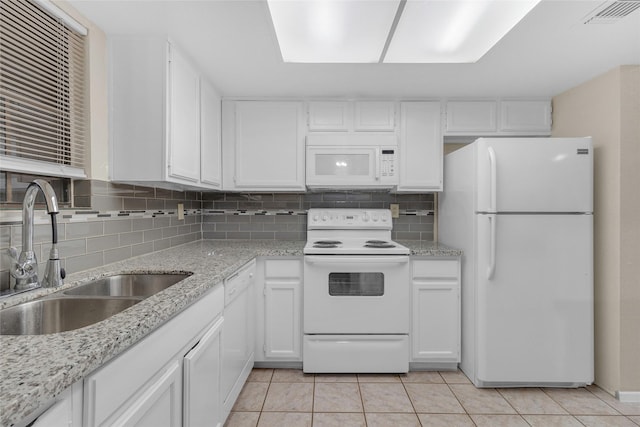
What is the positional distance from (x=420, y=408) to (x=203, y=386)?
1.35 metres

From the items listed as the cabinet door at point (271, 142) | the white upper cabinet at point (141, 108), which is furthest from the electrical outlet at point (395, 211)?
the white upper cabinet at point (141, 108)

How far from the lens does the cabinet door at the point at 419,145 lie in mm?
2738

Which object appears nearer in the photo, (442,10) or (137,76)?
(442,10)

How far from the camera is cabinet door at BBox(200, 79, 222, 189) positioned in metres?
2.32

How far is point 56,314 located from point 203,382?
24.6 inches

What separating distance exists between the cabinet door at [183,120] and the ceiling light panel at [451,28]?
3.98ft

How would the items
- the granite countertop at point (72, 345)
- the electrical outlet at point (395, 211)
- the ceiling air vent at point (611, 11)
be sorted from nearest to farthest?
the granite countertop at point (72, 345) → the ceiling air vent at point (611, 11) → the electrical outlet at point (395, 211)

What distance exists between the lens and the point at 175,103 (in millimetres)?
1885

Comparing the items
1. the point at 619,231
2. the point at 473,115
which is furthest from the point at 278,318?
the point at 619,231

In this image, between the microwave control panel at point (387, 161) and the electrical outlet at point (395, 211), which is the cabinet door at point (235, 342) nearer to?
the microwave control panel at point (387, 161)

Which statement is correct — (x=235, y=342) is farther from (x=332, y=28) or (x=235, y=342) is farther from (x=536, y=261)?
(x=536, y=261)

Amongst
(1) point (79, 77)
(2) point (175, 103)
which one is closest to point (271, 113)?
(2) point (175, 103)

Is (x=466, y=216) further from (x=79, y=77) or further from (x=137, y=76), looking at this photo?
(x=79, y=77)

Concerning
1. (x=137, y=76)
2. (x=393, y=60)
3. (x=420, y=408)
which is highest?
(x=393, y=60)
